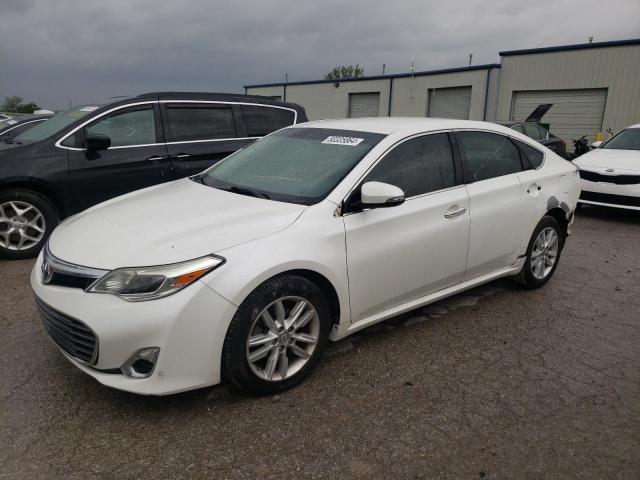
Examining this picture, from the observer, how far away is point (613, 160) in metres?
8.43

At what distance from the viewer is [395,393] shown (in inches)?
118

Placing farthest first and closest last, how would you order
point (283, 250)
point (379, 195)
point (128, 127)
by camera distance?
1. point (128, 127)
2. point (379, 195)
3. point (283, 250)

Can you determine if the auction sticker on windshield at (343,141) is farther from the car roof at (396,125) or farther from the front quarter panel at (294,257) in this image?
the front quarter panel at (294,257)

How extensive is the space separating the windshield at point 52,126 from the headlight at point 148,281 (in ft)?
12.6

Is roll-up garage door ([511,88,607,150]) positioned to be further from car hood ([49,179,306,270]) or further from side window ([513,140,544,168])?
car hood ([49,179,306,270])

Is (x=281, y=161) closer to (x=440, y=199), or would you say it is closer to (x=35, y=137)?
(x=440, y=199)

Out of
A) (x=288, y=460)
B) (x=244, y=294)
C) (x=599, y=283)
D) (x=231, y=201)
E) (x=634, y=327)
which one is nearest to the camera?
(x=288, y=460)

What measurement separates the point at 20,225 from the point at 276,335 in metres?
3.87

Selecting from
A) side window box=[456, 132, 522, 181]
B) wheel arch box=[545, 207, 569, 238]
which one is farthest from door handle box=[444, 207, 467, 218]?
wheel arch box=[545, 207, 569, 238]

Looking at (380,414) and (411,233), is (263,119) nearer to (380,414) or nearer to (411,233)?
(411,233)

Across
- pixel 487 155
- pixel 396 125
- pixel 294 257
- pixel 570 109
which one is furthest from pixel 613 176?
pixel 570 109

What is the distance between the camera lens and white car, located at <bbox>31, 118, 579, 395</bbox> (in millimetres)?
2520

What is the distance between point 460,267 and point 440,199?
0.57 meters

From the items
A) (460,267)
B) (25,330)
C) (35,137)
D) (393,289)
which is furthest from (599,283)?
(35,137)
